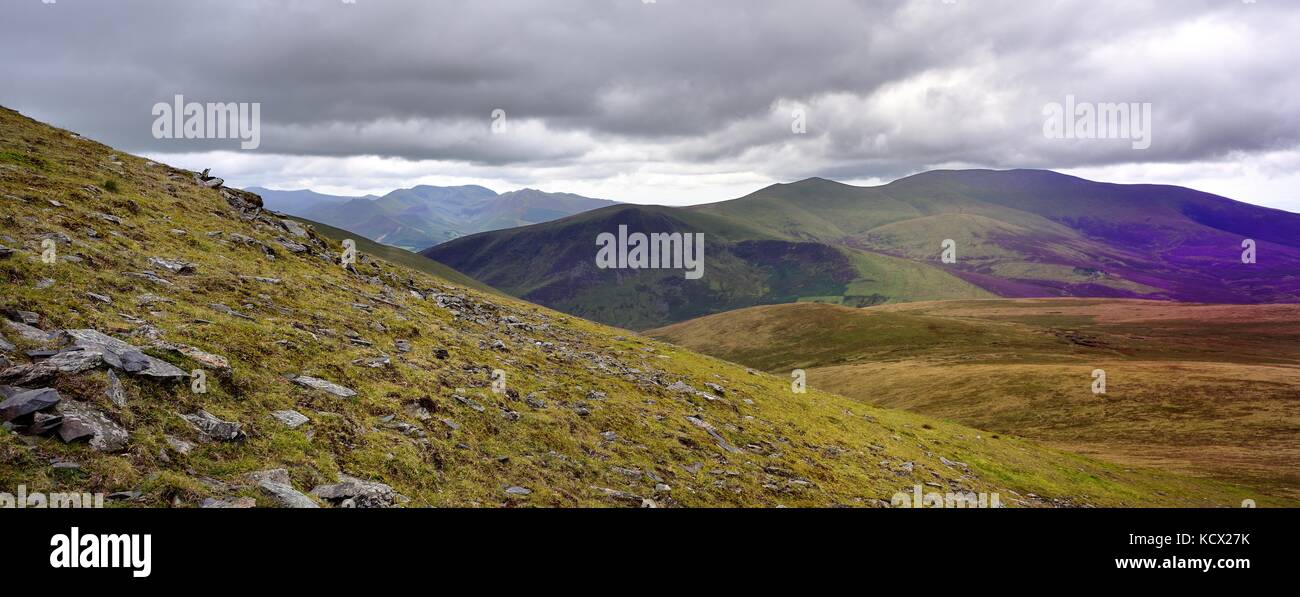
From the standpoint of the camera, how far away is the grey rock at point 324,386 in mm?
20781

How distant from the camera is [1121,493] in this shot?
1960 inches

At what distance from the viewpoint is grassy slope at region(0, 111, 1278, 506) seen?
15961 mm

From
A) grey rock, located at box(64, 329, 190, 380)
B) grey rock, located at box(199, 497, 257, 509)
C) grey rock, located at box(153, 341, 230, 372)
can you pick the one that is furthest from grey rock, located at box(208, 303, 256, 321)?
grey rock, located at box(199, 497, 257, 509)

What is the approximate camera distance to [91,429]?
1373 centimetres

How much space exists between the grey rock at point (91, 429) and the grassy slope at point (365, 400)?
0.34 m

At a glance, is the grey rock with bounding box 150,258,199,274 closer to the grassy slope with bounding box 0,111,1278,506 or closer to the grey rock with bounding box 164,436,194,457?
the grassy slope with bounding box 0,111,1278,506

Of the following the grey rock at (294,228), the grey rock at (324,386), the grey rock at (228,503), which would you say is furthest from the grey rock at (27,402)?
the grey rock at (294,228)

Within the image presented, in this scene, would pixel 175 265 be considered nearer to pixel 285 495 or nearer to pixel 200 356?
pixel 200 356

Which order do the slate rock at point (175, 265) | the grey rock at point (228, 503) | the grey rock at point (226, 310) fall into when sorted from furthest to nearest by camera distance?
the slate rock at point (175, 265) → the grey rock at point (226, 310) → the grey rock at point (228, 503)

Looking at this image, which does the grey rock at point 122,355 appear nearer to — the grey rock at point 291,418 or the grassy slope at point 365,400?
the grassy slope at point 365,400

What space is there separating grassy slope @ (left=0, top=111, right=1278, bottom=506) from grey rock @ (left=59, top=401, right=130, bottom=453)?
1.12 ft
